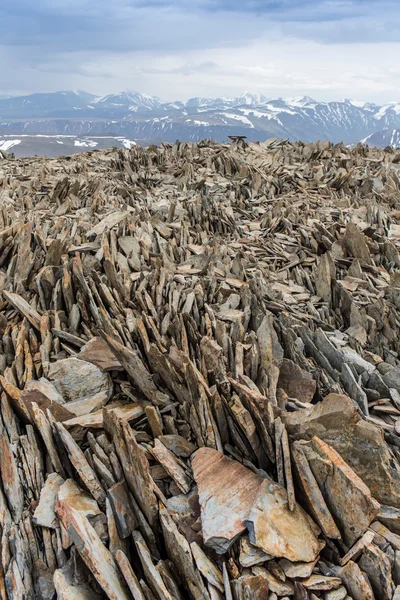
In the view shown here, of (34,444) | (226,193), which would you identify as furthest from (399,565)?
(226,193)

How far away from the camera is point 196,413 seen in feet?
18.1

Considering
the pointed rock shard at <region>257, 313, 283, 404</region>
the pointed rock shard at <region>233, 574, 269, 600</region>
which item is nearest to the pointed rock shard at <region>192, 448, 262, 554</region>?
the pointed rock shard at <region>233, 574, 269, 600</region>

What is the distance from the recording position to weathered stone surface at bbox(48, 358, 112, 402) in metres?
6.66

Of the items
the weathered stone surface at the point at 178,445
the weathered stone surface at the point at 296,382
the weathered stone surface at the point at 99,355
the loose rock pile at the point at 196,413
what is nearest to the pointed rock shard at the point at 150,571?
the loose rock pile at the point at 196,413

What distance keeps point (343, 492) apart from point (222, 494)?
4.14 ft

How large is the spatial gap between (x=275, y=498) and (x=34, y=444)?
3064 millimetres

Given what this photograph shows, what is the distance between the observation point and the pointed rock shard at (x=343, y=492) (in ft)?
14.3

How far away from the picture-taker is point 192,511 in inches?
188

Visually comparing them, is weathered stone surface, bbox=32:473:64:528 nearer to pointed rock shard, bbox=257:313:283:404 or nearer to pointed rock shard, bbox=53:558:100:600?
pointed rock shard, bbox=53:558:100:600

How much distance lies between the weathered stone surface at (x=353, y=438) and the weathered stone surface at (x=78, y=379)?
299 centimetres

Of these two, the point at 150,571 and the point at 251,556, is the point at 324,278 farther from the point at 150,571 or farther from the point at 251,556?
the point at 150,571

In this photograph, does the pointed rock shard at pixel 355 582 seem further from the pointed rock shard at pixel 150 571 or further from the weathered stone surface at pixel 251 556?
the pointed rock shard at pixel 150 571

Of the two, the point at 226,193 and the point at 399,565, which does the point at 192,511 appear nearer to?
the point at 399,565

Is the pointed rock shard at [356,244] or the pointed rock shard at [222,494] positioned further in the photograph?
the pointed rock shard at [356,244]
